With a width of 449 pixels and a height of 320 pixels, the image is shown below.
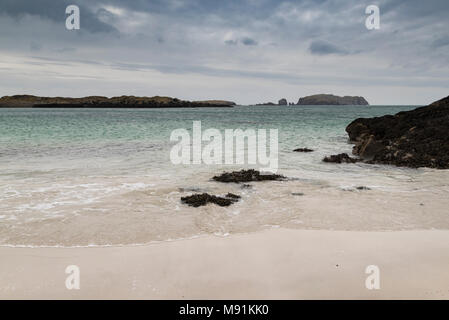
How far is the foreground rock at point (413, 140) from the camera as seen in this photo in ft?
43.7

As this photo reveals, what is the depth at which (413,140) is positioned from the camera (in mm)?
15266

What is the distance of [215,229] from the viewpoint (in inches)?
242

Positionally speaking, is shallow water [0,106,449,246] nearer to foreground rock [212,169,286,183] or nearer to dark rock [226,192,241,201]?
dark rock [226,192,241,201]

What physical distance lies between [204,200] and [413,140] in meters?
12.5

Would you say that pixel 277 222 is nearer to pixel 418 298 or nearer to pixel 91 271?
pixel 418 298

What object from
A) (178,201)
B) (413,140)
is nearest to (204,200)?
(178,201)

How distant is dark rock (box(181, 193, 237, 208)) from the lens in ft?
25.3

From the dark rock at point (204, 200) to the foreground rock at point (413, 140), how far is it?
9.35 m

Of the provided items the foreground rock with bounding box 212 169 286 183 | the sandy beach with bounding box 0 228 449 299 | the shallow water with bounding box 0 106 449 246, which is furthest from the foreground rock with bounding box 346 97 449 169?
the sandy beach with bounding box 0 228 449 299

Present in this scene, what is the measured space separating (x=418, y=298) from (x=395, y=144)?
533 inches

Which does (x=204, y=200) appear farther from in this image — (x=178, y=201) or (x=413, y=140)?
(x=413, y=140)

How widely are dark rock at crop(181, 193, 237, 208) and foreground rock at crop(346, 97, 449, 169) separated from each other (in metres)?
9.35

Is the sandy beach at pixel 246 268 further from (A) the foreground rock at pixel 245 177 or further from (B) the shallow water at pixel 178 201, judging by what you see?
(A) the foreground rock at pixel 245 177
